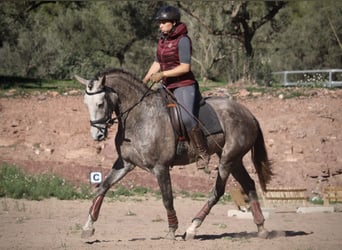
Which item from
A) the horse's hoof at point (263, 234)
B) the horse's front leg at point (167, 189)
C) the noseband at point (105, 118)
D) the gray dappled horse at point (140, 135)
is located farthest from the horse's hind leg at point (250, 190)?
the noseband at point (105, 118)

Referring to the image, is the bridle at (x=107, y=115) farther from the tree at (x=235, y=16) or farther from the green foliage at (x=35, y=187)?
the tree at (x=235, y=16)

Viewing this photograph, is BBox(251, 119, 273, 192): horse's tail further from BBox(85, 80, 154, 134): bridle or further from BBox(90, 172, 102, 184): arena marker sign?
BBox(90, 172, 102, 184): arena marker sign

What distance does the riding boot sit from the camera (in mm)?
11430

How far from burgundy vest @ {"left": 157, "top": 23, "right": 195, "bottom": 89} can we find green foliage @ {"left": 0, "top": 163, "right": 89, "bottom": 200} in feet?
21.6

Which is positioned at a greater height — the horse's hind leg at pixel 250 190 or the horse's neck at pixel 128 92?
the horse's neck at pixel 128 92

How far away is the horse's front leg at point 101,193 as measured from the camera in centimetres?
1127

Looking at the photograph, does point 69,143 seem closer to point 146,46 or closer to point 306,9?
point 146,46

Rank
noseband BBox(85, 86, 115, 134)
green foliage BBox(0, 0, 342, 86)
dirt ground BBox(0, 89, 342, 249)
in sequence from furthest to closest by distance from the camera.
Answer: green foliage BBox(0, 0, 342, 86), dirt ground BBox(0, 89, 342, 249), noseband BBox(85, 86, 115, 134)

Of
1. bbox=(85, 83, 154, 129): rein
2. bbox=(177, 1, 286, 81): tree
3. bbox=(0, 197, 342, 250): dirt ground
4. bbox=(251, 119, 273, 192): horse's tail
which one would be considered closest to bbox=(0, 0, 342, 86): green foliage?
bbox=(177, 1, 286, 81): tree

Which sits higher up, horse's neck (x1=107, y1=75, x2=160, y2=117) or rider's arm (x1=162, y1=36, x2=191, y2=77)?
rider's arm (x1=162, y1=36, x2=191, y2=77)

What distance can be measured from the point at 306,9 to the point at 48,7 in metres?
21.5

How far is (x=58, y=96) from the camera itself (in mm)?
25344

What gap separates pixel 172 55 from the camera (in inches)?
448

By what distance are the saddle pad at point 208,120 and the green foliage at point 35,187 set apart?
21.3 feet
